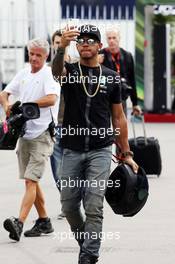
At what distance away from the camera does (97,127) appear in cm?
762

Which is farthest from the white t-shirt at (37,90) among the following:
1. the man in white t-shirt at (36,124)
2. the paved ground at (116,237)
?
the paved ground at (116,237)

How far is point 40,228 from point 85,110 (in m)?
2.21

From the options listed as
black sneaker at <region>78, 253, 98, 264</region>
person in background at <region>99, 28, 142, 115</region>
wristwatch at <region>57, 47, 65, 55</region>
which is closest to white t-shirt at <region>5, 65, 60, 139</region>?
wristwatch at <region>57, 47, 65, 55</region>

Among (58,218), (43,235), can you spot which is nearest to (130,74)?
(58,218)

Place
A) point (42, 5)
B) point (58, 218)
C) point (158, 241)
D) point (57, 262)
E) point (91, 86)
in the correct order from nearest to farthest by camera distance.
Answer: point (91, 86)
point (57, 262)
point (158, 241)
point (58, 218)
point (42, 5)

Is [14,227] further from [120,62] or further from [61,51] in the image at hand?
[120,62]

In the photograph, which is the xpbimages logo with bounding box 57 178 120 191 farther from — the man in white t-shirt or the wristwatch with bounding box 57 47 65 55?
the man in white t-shirt

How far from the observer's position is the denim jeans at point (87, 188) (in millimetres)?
7559

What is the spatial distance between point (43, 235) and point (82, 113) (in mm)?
2222

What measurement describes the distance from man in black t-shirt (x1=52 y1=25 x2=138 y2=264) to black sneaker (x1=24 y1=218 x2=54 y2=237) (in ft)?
5.73

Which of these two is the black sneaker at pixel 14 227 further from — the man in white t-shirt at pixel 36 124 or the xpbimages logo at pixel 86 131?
the xpbimages logo at pixel 86 131

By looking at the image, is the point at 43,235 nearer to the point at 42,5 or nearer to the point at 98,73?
the point at 98,73

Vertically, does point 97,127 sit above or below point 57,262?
above

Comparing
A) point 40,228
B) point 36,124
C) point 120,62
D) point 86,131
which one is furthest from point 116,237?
point 120,62
